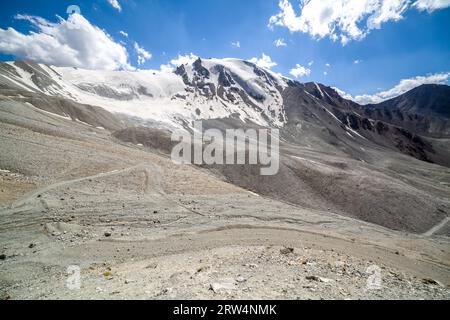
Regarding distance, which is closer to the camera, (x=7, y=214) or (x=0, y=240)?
(x=0, y=240)

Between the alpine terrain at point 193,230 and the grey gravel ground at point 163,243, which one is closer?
the grey gravel ground at point 163,243

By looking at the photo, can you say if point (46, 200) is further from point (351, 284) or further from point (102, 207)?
point (351, 284)

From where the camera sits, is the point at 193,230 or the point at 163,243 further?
the point at 193,230

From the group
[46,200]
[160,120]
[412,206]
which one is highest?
[160,120]

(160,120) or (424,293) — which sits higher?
(160,120)

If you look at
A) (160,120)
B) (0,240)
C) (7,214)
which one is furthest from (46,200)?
(160,120)

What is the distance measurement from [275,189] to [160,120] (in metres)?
109

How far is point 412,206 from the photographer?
4966 cm

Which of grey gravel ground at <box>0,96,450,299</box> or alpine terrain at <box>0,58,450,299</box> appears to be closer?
grey gravel ground at <box>0,96,450,299</box>

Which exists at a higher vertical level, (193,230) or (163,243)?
(193,230)
